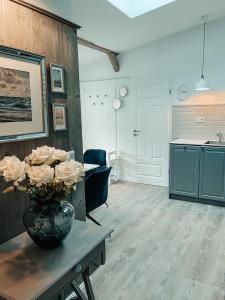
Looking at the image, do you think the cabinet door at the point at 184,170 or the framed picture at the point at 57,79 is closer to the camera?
the framed picture at the point at 57,79

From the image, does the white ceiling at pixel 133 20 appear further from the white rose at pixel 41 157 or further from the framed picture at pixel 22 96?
the white rose at pixel 41 157

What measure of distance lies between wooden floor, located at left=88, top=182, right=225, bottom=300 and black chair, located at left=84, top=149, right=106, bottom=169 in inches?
27.5

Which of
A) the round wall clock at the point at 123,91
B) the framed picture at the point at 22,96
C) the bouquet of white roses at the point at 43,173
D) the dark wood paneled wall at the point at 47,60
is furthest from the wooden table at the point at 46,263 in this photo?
the round wall clock at the point at 123,91

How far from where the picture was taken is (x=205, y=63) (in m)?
4.00

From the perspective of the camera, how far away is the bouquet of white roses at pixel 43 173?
42.9 inches

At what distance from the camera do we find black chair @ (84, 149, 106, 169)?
373 centimetres

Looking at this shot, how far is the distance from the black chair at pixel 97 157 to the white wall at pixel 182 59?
66.5 inches

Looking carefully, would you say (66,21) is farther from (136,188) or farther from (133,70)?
(136,188)

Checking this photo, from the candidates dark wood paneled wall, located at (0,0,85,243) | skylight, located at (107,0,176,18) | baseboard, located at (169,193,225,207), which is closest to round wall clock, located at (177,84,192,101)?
skylight, located at (107,0,176,18)

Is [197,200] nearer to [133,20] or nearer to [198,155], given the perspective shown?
[198,155]

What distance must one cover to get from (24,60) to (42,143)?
0.55 m

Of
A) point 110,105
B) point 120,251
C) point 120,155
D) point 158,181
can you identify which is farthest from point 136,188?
point 120,251

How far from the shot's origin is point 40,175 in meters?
1.08

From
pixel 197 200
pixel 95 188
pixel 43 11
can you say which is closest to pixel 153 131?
pixel 197 200
